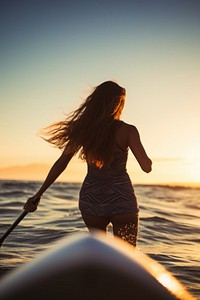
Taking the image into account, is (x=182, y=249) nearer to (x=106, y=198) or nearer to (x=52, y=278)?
(x=106, y=198)

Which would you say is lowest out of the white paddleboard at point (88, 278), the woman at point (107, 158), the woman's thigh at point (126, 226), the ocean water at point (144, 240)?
the ocean water at point (144, 240)

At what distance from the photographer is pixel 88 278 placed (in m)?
2.14

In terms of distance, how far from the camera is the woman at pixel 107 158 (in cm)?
349

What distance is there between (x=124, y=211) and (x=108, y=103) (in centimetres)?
97

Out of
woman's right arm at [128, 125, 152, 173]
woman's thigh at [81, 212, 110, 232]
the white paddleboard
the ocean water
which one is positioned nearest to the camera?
the white paddleboard

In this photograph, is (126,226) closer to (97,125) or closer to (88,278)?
(97,125)

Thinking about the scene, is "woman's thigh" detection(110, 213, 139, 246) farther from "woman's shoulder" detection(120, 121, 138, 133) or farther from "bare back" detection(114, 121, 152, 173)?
"woman's shoulder" detection(120, 121, 138, 133)

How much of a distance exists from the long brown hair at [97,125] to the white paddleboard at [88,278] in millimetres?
1257

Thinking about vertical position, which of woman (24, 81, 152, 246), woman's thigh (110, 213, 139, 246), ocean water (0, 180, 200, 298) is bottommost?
ocean water (0, 180, 200, 298)

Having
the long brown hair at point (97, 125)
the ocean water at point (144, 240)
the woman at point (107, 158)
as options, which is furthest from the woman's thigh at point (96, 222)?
the ocean water at point (144, 240)

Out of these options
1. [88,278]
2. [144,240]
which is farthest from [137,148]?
[144,240]

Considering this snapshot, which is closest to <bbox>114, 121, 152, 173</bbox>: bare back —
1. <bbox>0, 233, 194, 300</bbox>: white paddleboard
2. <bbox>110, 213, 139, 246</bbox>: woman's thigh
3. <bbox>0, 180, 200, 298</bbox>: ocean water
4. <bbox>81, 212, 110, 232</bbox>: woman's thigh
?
<bbox>110, 213, 139, 246</bbox>: woman's thigh

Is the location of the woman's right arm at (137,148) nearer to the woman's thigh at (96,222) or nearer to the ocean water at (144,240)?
the woman's thigh at (96,222)

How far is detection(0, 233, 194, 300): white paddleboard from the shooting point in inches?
82.9
